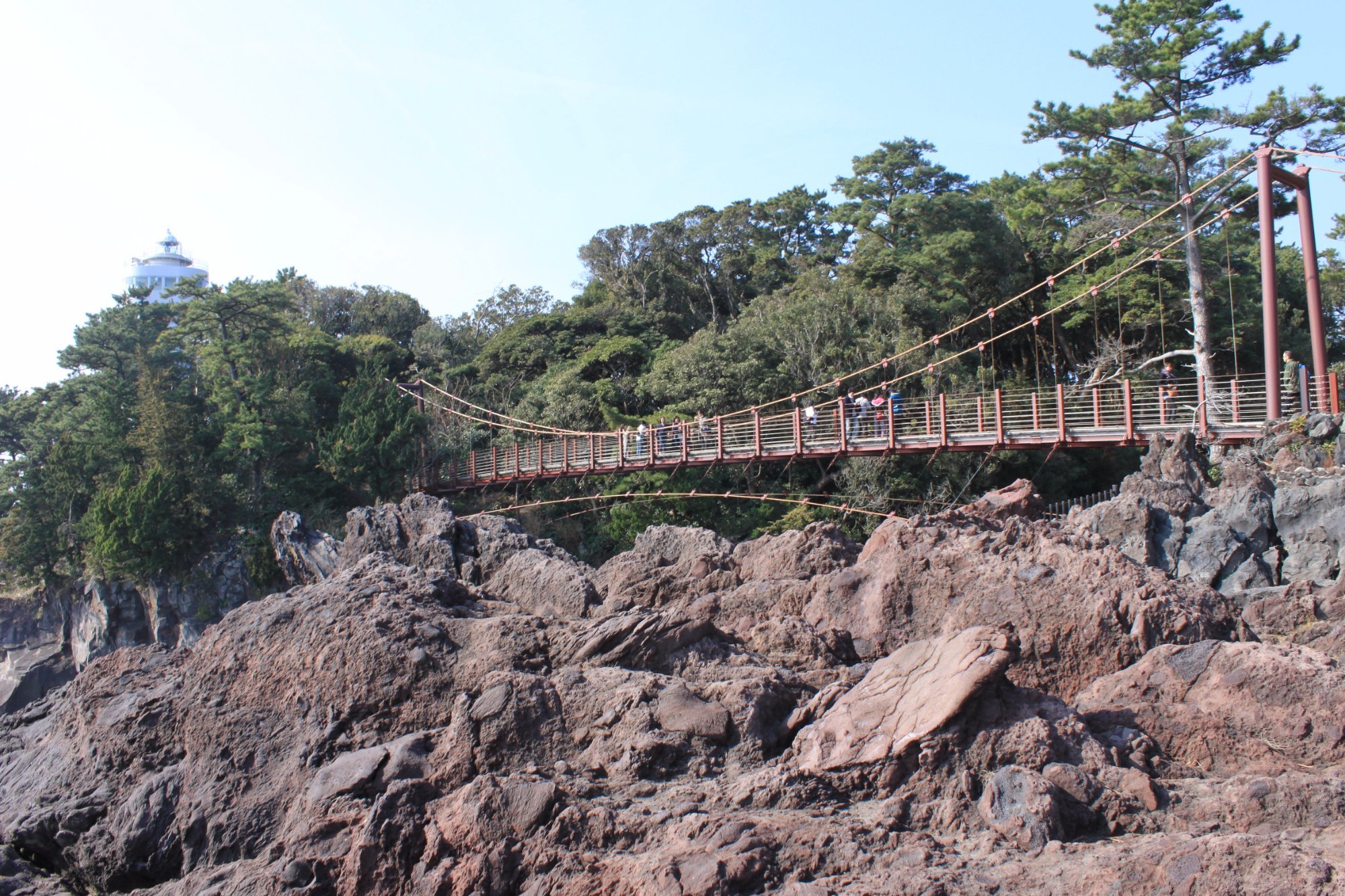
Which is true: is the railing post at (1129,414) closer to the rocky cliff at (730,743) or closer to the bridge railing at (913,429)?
the bridge railing at (913,429)

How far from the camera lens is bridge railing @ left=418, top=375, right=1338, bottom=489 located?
39.8ft

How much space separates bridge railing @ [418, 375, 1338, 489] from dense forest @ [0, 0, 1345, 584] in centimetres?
80

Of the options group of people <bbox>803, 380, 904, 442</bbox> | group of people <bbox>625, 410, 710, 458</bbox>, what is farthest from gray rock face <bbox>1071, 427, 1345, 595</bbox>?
group of people <bbox>625, 410, 710, 458</bbox>

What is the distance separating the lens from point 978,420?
1337 centimetres

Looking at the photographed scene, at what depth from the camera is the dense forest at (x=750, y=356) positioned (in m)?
16.1

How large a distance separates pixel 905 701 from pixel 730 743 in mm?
810

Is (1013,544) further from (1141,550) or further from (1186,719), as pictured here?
(1141,550)

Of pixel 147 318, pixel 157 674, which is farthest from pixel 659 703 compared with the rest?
pixel 147 318

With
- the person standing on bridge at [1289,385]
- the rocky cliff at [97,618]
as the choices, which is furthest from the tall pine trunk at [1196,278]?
the rocky cliff at [97,618]

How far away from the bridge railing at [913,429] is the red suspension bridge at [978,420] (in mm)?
23

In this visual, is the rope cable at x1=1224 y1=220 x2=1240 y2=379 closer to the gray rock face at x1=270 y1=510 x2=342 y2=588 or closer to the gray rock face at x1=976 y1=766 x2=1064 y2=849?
the gray rock face at x1=270 y1=510 x2=342 y2=588

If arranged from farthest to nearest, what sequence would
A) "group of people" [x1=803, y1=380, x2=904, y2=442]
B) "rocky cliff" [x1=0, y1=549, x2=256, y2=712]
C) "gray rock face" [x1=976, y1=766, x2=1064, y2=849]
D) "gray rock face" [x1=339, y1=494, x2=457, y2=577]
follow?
"rocky cliff" [x1=0, y1=549, x2=256, y2=712] → "group of people" [x1=803, y1=380, x2=904, y2=442] → "gray rock face" [x1=339, y1=494, x2=457, y2=577] → "gray rock face" [x1=976, y1=766, x2=1064, y2=849]

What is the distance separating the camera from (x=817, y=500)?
17.5 m

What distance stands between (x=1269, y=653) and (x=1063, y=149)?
13.4m
